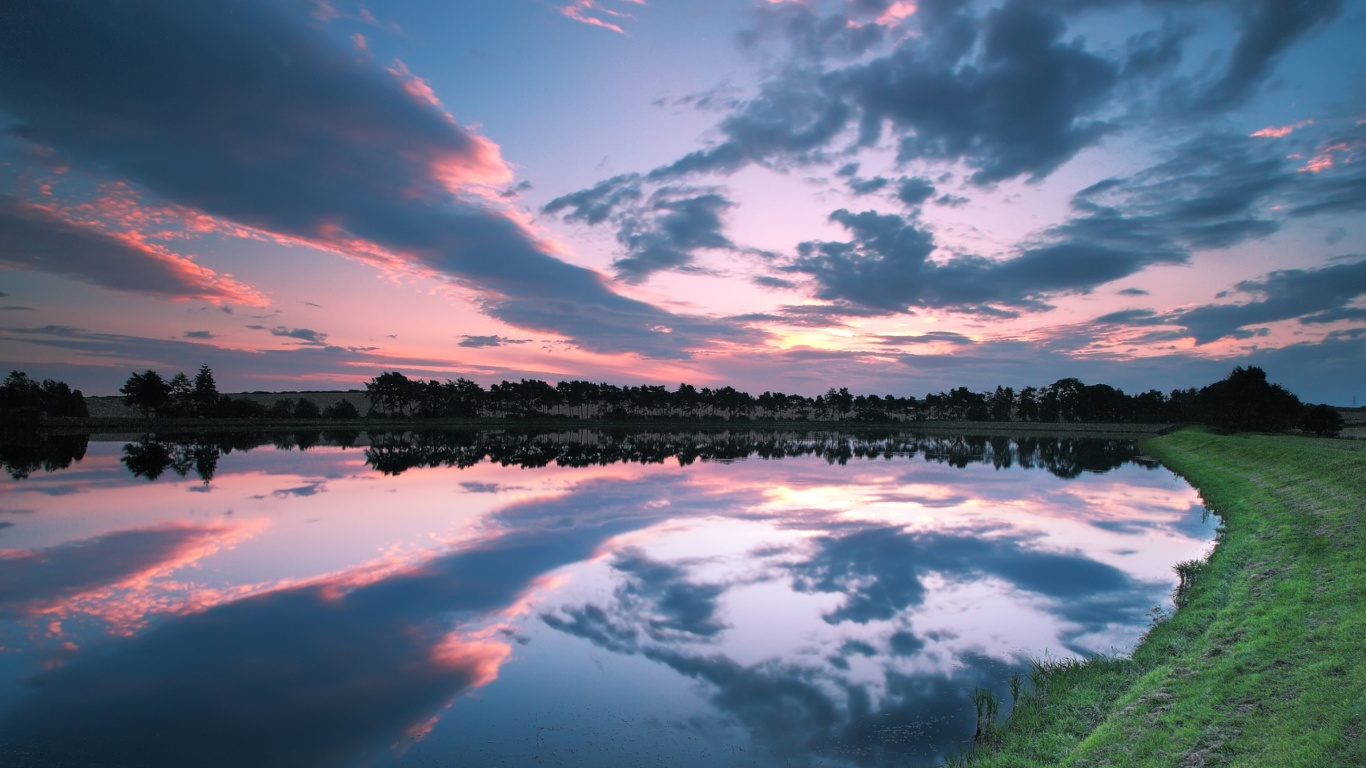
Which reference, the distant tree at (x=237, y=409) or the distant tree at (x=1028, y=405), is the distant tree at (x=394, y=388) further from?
the distant tree at (x=1028, y=405)

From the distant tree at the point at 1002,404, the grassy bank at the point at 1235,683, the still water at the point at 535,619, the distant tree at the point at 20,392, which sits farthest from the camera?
the distant tree at the point at 1002,404

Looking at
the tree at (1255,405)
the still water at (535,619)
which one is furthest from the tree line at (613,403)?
the still water at (535,619)

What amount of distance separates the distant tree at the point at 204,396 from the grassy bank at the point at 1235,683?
149410mm

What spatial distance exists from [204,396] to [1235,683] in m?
153

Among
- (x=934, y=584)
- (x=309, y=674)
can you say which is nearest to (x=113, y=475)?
(x=309, y=674)

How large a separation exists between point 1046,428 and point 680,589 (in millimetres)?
153690

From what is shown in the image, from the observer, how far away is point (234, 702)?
968 cm

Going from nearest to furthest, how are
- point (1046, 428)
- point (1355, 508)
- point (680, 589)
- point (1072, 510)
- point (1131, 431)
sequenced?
point (680, 589) < point (1355, 508) < point (1072, 510) < point (1131, 431) < point (1046, 428)

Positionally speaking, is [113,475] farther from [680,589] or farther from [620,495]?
[680,589]

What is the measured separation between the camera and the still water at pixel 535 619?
8758mm

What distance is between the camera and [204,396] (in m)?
126

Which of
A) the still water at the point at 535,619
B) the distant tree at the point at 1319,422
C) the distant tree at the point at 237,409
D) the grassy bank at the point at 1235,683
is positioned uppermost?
the distant tree at the point at 1319,422

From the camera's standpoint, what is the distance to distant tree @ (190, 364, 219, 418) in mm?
125500

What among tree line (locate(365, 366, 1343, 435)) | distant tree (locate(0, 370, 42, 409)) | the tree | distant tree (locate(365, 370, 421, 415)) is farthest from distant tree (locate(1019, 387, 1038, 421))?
distant tree (locate(0, 370, 42, 409))
